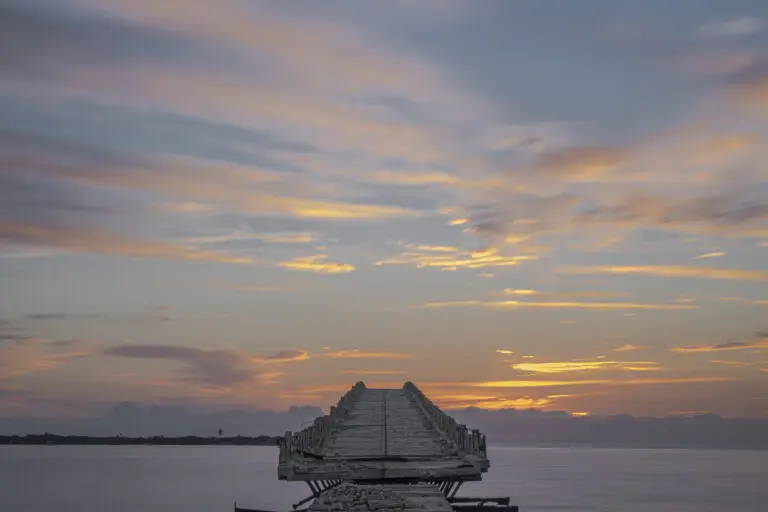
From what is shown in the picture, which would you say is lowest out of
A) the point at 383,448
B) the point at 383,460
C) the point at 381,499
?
the point at 381,499

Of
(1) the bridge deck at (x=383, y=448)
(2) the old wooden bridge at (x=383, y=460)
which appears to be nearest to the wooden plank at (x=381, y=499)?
(2) the old wooden bridge at (x=383, y=460)

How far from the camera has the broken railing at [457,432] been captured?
35031 mm

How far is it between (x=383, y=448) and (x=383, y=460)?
10.7 feet

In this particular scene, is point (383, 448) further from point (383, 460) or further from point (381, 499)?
point (381, 499)

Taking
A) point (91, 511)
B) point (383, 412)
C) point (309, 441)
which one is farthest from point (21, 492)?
point (309, 441)

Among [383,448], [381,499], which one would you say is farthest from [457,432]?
[381,499]

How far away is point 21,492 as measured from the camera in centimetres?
19500

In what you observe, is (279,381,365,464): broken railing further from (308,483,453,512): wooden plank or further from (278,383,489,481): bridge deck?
(308,483,453,512): wooden plank

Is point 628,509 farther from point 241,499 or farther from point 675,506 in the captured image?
point 241,499

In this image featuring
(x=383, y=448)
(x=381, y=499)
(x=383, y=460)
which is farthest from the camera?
(x=383, y=448)

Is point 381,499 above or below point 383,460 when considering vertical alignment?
Result: below

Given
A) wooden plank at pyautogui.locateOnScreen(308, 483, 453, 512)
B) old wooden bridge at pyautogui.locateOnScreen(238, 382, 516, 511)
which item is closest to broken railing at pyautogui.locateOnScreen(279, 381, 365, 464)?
old wooden bridge at pyautogui.locateOnScreen(238, 382, 516, 511)

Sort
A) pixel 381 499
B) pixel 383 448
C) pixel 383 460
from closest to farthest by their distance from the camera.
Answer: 1. pixel 381 499
2. pixel 383 460
3. pixel 383 448

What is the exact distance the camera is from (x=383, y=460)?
34156mm
